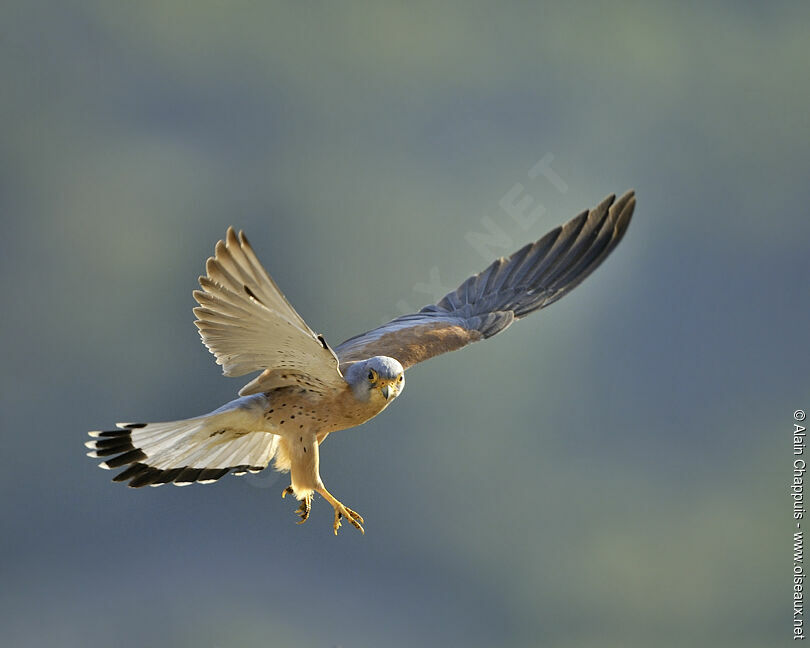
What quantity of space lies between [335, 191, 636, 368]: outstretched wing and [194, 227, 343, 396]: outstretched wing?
1169 millimetres

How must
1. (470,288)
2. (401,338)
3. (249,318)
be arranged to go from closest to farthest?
(249,318) < (401,338) < (470,288)

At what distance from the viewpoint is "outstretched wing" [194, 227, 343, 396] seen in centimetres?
335

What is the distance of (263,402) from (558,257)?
7.15 ft

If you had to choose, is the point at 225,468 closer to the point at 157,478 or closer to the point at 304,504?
the point at 157,478

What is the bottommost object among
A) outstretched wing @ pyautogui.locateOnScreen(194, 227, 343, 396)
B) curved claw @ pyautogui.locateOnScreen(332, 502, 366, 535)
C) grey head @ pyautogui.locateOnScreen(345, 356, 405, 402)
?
curved claw @ pyautogui.locateOnScreen(332, 502, 366, 535)

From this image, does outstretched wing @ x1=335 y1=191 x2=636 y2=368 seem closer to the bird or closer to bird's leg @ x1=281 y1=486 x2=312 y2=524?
the bird

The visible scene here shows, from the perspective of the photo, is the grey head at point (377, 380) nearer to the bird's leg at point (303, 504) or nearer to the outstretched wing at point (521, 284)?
the bird's leg at point (303, 504)

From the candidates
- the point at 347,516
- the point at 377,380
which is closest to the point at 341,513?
the point at 347,516

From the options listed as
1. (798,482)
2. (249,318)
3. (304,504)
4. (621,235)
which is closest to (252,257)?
(249,318)

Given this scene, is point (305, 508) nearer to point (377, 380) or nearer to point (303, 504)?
point (303, 504)

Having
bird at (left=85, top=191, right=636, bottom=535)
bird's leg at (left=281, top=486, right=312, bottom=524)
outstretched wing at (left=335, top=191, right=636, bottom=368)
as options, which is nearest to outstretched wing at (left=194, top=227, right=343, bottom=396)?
bird at (left=85, top=191, right=636, bottom=535)

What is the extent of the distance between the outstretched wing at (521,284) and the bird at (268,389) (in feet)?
0.10

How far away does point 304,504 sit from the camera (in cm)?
387

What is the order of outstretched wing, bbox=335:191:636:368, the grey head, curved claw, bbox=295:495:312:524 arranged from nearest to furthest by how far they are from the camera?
the grey head, curved claw, bbox=295:495:312:524, outstretched wing, bbox=335:191:636:368
